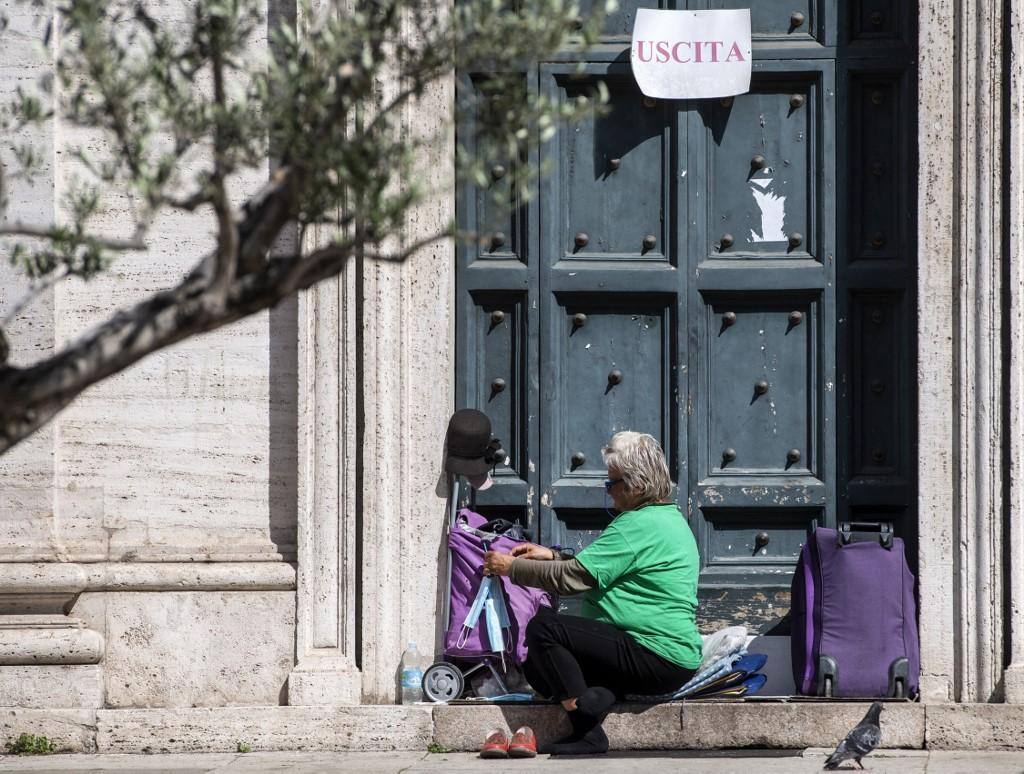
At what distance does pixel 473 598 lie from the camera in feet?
22.8

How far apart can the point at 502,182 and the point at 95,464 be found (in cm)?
216

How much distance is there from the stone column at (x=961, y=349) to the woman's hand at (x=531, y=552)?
157 cm

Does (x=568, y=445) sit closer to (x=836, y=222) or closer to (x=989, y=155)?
(x=836, y=222)

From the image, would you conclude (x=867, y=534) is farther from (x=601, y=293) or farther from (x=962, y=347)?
(x=601, y=293)

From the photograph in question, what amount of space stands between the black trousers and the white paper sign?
2.37 m

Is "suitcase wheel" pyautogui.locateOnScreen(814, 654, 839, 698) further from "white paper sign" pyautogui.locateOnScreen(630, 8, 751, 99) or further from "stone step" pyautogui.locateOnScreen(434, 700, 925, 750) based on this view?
"white paper sign" pyautogui.locateOnScreen(630, 8, 751, 99)

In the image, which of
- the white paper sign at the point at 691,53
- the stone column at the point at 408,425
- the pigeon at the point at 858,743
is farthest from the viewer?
the white paper sign at the point at 691,53

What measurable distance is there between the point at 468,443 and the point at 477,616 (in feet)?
2.37

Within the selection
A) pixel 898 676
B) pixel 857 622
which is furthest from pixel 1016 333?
pixel 898 676

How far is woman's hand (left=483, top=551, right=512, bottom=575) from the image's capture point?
6695mm

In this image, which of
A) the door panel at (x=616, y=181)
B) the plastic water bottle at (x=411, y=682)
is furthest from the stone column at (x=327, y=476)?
the door panel at (x=616, y=181)

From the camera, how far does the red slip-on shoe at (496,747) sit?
646 centimetres

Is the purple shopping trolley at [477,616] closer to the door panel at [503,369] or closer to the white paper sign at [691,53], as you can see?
the door panel at [503,369]

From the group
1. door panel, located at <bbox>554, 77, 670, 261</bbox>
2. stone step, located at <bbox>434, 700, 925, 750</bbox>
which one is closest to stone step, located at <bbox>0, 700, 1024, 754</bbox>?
stone step, located at <bbox>434, 700, 925, 750</bbox>
